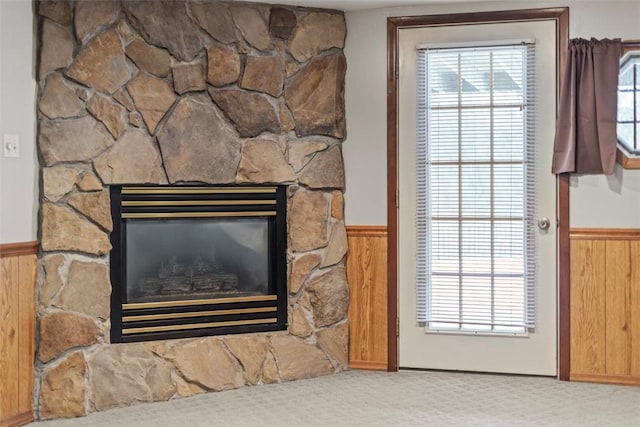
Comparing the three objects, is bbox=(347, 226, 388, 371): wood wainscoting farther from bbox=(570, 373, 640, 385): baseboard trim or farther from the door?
bbox=(570, 373, 640, 385): baseboard trim

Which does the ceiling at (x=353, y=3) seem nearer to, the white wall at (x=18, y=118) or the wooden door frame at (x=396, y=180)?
the wooden door frame at (x=396, y=180)

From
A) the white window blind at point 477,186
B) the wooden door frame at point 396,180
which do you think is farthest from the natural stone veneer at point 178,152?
the white window blind at point 477,186

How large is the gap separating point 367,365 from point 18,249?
80.5 inches

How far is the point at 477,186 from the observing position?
3.86 m

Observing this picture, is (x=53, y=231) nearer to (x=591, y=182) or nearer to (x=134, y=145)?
(x=134, y=145)

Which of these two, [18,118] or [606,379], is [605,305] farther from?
[18,118]

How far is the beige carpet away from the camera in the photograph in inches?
124

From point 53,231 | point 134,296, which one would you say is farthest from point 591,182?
point 53,231

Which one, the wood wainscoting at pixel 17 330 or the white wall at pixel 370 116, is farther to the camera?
the white wall at pixel 370 116

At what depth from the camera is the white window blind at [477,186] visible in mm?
3818

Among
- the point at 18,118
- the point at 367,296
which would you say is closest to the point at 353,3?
the point at 367,296

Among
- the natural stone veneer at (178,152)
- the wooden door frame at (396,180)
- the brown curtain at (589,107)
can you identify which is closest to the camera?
the natural stone veneer at (178,152)

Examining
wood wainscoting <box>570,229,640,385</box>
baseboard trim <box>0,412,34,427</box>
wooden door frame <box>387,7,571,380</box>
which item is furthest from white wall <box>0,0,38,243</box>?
wood wainscoting <box>570,229,640,385</box>

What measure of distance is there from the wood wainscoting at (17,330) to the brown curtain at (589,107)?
284 cm
